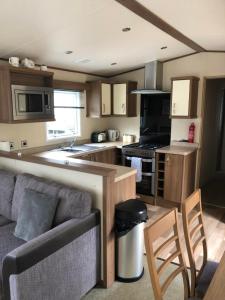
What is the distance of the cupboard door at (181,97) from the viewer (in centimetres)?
397

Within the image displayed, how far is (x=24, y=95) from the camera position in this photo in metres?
3.16

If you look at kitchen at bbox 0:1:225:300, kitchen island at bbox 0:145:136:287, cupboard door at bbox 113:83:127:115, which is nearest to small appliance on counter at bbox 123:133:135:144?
kitchen at bbox 0:1:225:300

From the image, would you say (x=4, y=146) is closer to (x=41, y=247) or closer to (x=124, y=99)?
(x=41, y=247)

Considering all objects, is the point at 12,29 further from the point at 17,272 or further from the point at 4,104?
the point at 17,272

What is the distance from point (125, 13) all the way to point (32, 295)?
246 cm

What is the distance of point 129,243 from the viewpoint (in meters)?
2.21

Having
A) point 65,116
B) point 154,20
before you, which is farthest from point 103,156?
point 154,20

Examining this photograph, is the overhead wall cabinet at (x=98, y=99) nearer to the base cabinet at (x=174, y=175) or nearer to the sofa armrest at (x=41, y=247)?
the base cabinet at (x=174, y=175)

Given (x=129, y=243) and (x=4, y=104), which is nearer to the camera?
(x=129, y=243)

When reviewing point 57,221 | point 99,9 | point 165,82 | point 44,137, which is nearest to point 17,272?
point 57,221

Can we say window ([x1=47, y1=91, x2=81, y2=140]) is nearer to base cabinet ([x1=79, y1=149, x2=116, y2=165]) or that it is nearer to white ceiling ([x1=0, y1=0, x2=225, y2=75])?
white ceiling ([x1=0, y1=0, x2=225, y2=75])

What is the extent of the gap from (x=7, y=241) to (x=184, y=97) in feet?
10.6

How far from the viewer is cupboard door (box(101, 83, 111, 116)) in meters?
4.54

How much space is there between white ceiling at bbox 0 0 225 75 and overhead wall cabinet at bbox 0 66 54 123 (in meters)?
0.24
